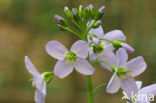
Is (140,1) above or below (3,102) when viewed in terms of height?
above

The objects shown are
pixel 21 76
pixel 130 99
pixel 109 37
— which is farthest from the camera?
pixel 21 76

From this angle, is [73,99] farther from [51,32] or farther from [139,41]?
[51,32]

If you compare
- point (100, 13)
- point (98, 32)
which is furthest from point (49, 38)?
point (100, 13)

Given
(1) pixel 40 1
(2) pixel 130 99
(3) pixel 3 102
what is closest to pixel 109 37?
(2) pixel 130 99

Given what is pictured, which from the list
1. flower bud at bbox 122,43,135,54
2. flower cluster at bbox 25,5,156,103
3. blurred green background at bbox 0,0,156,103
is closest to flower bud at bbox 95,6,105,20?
flower cluster at bbox 25,5,156,103

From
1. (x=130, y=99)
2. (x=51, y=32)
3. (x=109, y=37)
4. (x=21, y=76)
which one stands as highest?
(x=51, y=32)

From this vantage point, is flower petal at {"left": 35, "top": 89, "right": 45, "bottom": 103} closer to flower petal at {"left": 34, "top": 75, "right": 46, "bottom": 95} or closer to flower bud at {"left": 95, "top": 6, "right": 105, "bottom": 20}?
flower petal at {"left": 34, "top": 75, "right": 46, "bottom": 95}

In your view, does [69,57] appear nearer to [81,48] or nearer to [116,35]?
[81,48]
